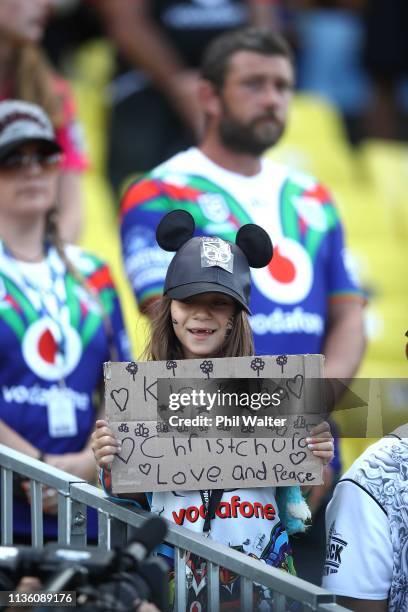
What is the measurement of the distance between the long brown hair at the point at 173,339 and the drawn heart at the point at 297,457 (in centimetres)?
31

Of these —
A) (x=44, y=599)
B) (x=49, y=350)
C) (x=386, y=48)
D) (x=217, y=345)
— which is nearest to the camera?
(x=44, y=599)

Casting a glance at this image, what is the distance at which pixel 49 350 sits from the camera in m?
4.09

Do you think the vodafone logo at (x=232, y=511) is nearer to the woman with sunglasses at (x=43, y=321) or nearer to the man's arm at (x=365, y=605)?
the man's arm at (x=365, y=605)

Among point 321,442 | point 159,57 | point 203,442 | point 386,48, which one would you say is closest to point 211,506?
point 203,442

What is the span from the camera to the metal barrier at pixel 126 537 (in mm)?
2893

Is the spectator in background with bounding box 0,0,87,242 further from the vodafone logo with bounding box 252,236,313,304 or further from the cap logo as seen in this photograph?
the cap logo

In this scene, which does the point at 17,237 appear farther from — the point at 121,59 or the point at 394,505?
the point at 121,59

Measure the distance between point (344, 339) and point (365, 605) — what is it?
1316 millimetres

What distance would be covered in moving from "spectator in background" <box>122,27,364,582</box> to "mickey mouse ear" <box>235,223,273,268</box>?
0.73 metres

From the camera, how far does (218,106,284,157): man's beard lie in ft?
14.7

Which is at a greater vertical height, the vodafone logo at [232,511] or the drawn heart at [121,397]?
the drawn heart at [121,397]

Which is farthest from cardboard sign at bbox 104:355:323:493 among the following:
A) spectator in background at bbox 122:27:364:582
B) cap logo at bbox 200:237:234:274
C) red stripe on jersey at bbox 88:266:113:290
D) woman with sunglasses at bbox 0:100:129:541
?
red stripe on jersey at bbox 88:266:113:290

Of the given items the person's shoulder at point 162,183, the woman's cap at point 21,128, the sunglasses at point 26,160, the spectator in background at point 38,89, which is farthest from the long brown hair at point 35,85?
the person's shoulder at point 162,183

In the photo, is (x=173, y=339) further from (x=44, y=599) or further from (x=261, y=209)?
(x=261, y=209)
